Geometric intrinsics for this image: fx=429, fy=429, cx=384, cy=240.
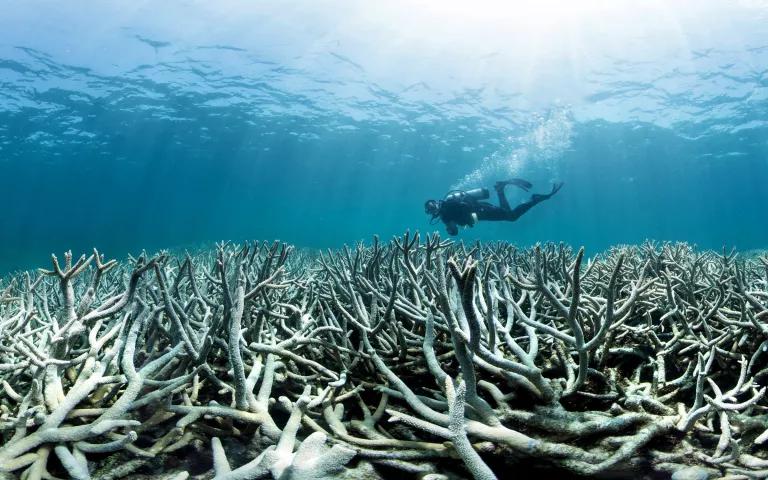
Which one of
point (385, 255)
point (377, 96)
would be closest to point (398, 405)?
point (385, 255)

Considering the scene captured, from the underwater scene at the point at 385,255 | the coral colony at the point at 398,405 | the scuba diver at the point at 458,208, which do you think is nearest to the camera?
the coral colony at the point at 398,405

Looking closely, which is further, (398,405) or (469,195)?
(469,195)

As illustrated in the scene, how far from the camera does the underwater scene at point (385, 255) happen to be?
1.91 meters

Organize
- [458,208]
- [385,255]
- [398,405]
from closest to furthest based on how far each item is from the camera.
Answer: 1. [398,405]
2. [385,255]
3. [458,208]

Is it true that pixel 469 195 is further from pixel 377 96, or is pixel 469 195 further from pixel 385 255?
pixel 377 96

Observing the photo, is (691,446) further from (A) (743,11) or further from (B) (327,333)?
(A) (743,11)

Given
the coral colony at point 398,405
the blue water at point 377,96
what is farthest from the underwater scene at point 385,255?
the blue water at point 377,96

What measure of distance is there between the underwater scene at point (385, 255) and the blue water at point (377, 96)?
0.23m

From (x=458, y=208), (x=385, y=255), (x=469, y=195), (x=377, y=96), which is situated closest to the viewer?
(x=385, y=255)

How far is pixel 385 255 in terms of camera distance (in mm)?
5699

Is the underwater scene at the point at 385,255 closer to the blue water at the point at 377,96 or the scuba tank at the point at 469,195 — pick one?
the scuba tank at the point at 469,195

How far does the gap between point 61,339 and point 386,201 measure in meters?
81.4

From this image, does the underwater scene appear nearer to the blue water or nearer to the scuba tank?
the scuba tank

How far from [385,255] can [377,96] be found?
2789 centimetres
